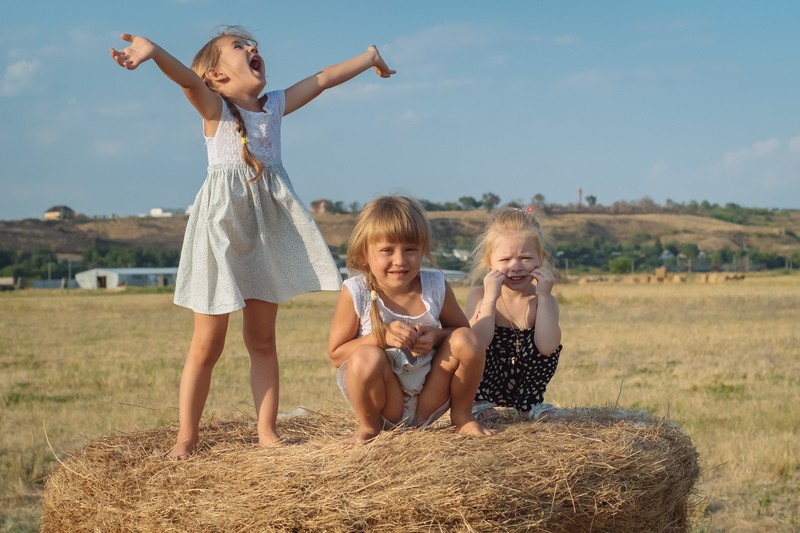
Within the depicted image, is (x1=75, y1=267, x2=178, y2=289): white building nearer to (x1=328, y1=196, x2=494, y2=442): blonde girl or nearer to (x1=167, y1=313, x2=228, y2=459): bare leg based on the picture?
(x1=167, y1=313, x2=228, y2=459): bare leg

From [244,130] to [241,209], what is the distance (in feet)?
1.24

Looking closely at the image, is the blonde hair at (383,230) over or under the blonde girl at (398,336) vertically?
over

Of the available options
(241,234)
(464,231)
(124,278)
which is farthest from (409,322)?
(464,231)

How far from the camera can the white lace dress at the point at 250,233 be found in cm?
414

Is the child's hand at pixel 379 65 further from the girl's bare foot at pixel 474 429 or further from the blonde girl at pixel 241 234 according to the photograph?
the girl's bare foot at pixel 474 429

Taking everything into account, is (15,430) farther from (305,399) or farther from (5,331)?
(5,331)

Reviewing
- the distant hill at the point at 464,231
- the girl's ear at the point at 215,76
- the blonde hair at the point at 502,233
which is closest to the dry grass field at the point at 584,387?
the blonde hair at the point at 502,233

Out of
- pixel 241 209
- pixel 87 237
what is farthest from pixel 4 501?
pixel 87 237

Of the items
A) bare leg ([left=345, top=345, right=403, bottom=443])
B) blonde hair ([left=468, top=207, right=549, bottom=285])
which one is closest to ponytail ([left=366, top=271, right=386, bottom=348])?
bare leg ([left=345, top=345, right=403, bottom=443])

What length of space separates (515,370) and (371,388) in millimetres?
1062

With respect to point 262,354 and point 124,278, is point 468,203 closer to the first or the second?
point 124,278

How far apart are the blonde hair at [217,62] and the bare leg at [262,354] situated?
0.62m

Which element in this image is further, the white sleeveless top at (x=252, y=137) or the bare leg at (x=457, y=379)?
the white sleeveless top at (x=252, y=137)

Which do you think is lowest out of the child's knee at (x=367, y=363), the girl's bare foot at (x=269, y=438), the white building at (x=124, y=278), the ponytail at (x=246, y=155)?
the white building at (x=124, y=278)
